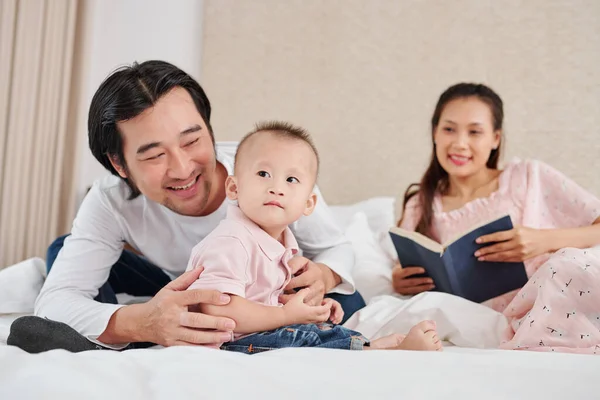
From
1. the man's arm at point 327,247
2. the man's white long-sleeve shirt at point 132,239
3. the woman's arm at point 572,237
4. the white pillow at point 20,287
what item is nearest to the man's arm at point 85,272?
the man's white long-sleeve shirt at point 132,239

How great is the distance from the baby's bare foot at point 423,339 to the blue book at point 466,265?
1.39 feet

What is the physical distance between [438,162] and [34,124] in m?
2.00

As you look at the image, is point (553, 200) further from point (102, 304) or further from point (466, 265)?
point (102, 304)

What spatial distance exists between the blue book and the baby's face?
47 cm

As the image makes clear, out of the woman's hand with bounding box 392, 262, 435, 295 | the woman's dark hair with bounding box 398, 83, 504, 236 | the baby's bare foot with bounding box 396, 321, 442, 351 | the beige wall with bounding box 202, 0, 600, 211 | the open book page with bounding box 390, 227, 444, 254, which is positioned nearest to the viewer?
the baby's bare foot with bounding box 396, 321, 442, 351

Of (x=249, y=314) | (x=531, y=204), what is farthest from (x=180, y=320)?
(x=531, y=204)

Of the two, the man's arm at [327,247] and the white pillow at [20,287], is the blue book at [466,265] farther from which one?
the white pillow at [20,287]

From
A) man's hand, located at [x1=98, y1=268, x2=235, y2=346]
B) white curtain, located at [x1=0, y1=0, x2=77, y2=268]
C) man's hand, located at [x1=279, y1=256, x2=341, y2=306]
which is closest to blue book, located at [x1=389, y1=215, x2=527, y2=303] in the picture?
man's hand, located at [x1=279, y1=256, x2=341, y2=306]

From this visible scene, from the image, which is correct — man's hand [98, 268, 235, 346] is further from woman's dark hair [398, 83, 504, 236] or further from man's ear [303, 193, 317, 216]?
woman's dark hair [398, 83, 504, 236]

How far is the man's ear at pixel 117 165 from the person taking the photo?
1415mm

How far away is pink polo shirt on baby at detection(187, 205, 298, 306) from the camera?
1098 mm

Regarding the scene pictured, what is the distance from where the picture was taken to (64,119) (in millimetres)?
3021

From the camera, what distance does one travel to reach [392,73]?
2.82m

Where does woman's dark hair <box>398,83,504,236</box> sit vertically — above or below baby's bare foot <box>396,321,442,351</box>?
above
